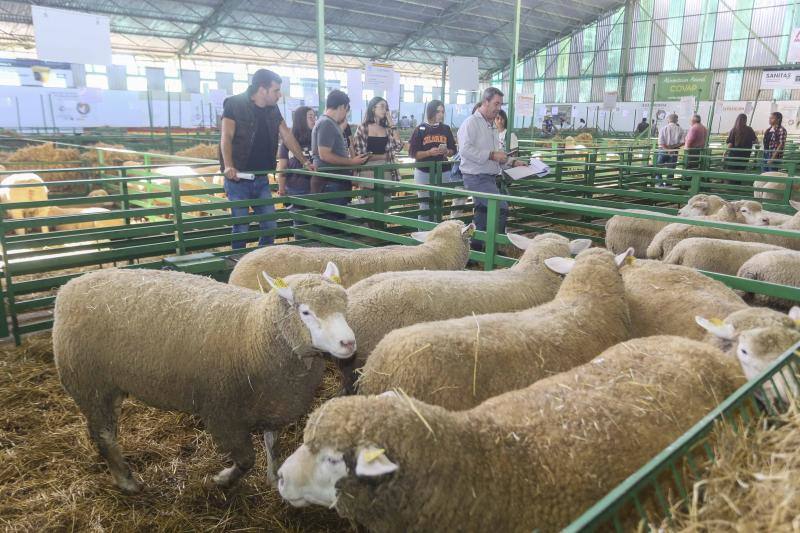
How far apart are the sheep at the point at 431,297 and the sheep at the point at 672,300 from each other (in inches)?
20.2

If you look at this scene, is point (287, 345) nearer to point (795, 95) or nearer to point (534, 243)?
point (534, 243)

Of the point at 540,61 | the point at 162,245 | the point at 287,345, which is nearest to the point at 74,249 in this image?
the point at 162,245

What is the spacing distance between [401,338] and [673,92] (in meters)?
34.9

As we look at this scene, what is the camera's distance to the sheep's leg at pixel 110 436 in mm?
2773

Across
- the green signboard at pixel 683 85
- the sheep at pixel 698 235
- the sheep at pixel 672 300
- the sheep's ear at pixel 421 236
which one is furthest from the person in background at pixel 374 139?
the green signboard at pixel 683 85

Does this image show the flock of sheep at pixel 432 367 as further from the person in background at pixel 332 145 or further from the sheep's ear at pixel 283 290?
the person in background at pixel 332 145

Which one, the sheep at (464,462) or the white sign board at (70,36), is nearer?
the sheep at (464,462)

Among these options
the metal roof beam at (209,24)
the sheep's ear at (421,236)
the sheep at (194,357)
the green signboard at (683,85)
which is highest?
the metal roof beam at (209,24)

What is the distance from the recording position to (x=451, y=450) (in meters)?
1.59

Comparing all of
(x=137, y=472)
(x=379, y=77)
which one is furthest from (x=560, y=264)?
(x=379, y=77)

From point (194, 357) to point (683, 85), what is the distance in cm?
3494

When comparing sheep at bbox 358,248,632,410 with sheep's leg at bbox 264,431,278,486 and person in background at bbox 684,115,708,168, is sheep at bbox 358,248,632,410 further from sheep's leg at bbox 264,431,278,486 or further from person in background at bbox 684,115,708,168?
person in background at bbox 684,115,708,168

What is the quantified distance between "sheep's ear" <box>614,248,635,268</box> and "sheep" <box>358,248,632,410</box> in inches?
19.8

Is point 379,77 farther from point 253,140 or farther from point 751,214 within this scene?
point 751,214
